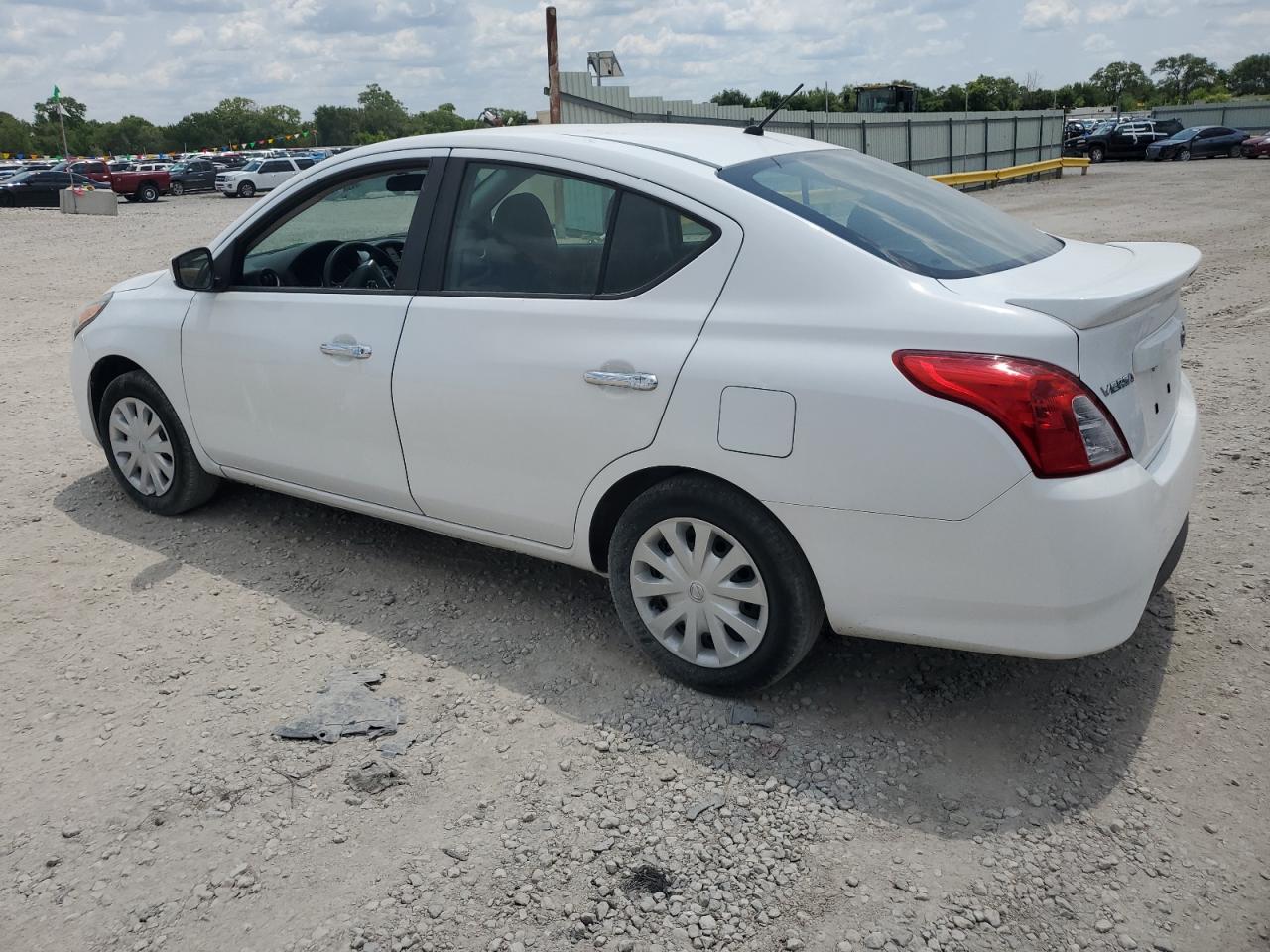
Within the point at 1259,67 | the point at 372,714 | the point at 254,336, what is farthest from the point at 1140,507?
the point at 1259,67

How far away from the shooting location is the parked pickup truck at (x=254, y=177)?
128ft

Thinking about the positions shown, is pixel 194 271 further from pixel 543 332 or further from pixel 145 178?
pixel 145 178

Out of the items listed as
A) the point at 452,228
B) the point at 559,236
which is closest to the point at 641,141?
the point at 559,236

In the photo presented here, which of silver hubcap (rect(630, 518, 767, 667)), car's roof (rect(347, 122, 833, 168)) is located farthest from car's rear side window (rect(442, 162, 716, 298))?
silver hubcap (rect(630, 518, 767, 667))

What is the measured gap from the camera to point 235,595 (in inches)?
174

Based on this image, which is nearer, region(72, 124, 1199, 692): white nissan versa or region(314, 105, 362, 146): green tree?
region(72, 124, 1199, 692): white nissan versa

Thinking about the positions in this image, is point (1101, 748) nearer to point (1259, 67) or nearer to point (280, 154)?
point (280, 154)

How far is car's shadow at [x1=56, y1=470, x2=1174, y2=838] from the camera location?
3.09 metres

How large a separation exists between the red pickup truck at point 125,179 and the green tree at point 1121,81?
88.5m

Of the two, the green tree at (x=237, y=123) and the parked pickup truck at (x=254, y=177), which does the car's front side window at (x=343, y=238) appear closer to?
the parked pickup truck at (x=254, y=177)

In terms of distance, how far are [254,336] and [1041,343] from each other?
122 inches

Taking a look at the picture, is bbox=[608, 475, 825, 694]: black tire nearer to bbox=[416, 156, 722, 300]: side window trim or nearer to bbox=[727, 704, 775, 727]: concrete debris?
bbox=[727, 704, 775, 727]: concrete debris

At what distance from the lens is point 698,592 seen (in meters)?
3.40

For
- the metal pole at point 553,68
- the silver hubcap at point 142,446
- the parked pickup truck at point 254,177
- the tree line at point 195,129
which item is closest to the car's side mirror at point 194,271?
the silver hubcap at point 142,446
